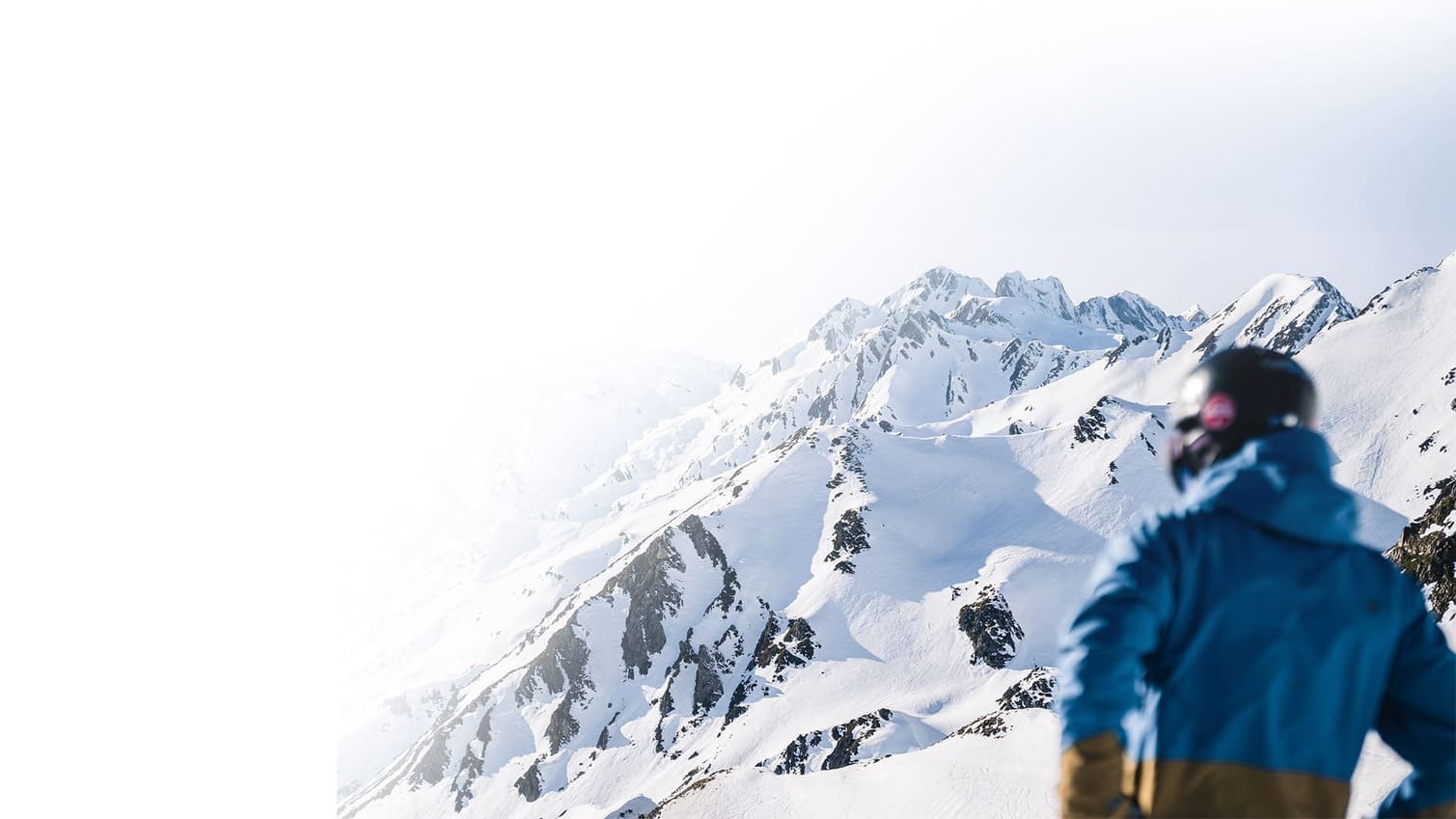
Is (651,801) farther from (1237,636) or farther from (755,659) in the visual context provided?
(1237,636)

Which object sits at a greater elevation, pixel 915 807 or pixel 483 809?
pixel 915 807

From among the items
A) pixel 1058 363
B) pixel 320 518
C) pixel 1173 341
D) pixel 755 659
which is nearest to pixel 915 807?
pixel 320 518

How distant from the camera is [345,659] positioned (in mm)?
197125

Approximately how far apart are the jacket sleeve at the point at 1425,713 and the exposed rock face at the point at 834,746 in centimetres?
4749

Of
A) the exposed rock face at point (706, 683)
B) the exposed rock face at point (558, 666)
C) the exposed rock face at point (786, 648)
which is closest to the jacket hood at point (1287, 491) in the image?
the exposed rock face at point (786, 648)

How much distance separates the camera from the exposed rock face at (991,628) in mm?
56219

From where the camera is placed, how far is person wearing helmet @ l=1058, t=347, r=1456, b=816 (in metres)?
2.06

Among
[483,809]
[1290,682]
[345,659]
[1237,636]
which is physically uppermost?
[1237,636]

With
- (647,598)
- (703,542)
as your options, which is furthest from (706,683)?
(703,542)

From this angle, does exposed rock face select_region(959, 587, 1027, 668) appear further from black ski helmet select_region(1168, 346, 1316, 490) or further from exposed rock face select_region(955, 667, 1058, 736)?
black ski helmet select_region(1168, 346, 1316, 490)

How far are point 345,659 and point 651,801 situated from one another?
182703mm

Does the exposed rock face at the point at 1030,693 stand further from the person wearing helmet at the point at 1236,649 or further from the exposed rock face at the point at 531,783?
the exposed rock face at the point at 531,783

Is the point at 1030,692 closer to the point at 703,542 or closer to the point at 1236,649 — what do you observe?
the point at 703,542

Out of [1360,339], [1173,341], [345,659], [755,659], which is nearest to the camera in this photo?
[755,659]
